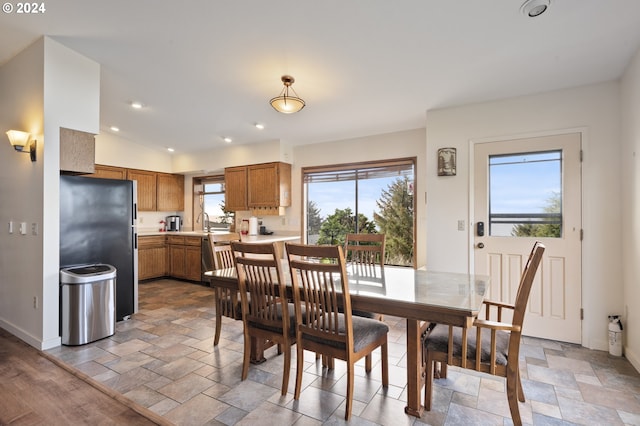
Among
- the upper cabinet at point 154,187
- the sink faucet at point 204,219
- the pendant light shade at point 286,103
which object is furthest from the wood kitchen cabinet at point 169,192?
the pendant light shade at point 286,103

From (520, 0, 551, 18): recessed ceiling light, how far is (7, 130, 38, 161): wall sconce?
13.4 feet

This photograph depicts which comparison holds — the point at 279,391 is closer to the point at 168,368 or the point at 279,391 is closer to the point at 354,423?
the point at 354,423

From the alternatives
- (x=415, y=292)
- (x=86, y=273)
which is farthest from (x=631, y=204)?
(x=86, y=273)

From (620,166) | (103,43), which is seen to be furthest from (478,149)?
(103,43)

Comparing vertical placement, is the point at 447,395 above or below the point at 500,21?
below

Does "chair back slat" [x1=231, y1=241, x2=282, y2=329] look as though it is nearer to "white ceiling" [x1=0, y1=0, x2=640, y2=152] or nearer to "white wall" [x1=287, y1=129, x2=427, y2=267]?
"white ceiling" [x1=0, y1=0, x2=640, y2=152]

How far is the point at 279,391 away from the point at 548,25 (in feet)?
10.5

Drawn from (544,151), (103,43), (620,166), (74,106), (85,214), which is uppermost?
(103,43)

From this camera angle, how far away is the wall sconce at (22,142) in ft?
9.35

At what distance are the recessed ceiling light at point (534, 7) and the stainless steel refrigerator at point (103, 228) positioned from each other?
4.05m

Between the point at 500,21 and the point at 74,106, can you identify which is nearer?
the point at 500,21

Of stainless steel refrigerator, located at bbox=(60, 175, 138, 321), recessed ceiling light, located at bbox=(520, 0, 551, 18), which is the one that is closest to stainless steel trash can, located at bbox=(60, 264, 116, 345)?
stainless steel refrigerator, located at bbox=(60, 175, 138, 321)

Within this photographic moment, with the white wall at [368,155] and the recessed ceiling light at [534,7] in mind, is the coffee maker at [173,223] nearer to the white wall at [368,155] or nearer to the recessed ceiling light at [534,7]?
the white wall at [368,155]

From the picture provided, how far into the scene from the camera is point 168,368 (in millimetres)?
2498
